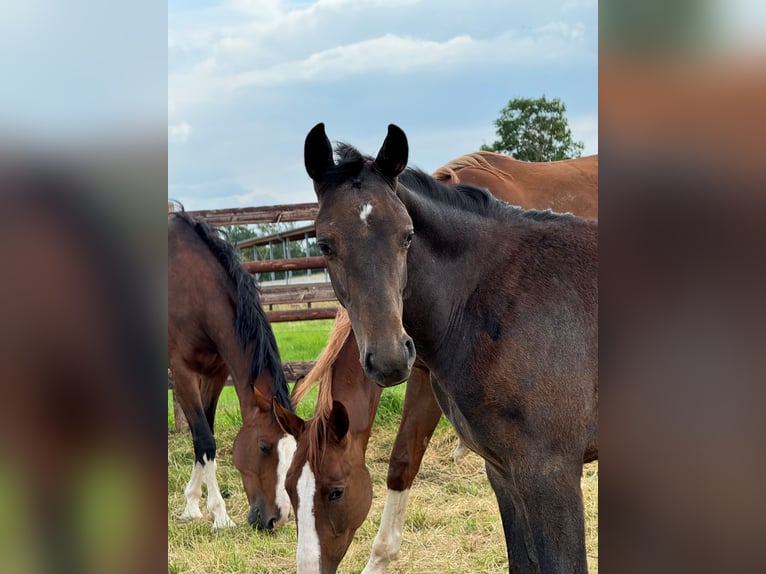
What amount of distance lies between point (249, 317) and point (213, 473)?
1.23 meters

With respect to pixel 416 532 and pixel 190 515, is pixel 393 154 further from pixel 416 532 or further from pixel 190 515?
pixel 190 515

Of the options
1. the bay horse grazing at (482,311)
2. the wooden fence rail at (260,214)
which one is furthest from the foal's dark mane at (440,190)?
the wooden fence rail at (260,214)

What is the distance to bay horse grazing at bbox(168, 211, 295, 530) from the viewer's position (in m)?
4.52

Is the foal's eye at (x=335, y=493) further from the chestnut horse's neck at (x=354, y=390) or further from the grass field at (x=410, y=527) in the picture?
the grass field at (x=410, y=527)

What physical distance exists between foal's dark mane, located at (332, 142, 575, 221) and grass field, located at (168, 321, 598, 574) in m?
1.97

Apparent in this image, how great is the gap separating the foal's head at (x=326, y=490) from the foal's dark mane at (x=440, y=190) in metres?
1.17

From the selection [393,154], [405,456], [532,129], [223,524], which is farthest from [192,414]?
[532,129]

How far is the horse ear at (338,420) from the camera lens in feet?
10.5
